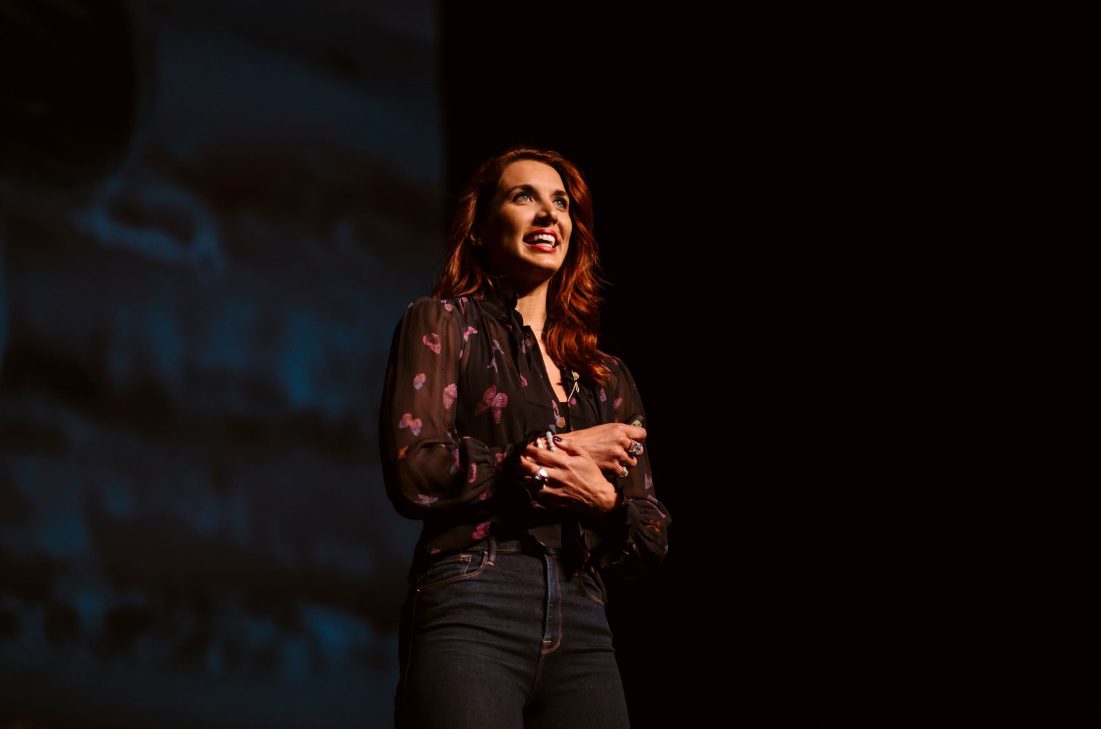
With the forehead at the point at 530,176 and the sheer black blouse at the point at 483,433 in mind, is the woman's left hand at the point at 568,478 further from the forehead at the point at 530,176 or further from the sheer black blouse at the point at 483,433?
the forehead at the point at 530,176

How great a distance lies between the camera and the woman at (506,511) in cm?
137

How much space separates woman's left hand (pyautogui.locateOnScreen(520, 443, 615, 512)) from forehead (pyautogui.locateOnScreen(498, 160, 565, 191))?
0.47m

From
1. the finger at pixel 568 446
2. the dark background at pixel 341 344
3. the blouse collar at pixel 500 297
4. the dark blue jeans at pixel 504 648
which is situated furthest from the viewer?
the dark background at pixel 341 344

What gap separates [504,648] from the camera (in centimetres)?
137

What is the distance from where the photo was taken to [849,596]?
297cm

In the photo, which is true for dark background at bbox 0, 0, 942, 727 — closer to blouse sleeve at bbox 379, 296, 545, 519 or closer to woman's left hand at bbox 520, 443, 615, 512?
blouse sleeve at bbox 379, 296, 545, 519

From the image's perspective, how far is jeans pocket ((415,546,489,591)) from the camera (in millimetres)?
1396

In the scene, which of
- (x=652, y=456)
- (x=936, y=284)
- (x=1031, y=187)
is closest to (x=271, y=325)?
(x=652, y=456)

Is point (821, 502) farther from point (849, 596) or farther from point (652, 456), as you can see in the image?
point (652, 456)

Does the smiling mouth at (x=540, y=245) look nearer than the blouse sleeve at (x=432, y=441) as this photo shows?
No

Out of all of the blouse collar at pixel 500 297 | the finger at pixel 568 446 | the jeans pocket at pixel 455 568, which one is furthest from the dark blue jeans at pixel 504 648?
the blouse collar at pixel 500 297

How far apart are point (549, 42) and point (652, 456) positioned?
4.70ft

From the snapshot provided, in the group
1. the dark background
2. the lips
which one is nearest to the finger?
the lips

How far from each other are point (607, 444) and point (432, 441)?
0.74 feet
